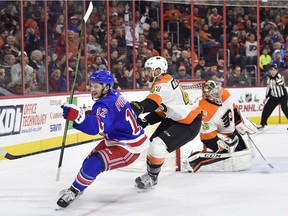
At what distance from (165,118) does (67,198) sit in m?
1.38

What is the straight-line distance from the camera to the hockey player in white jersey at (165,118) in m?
4.82

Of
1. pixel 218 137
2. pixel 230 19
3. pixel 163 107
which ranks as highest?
pixel 230 19

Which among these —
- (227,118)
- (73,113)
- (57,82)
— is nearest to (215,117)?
(227,118)

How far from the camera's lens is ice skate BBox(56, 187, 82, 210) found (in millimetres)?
4105

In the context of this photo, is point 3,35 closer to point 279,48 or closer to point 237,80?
point 237,80

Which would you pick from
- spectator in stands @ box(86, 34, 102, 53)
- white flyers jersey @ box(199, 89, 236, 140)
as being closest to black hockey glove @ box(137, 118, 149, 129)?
white flyers jersey @ box(199, 89, 236, 140)

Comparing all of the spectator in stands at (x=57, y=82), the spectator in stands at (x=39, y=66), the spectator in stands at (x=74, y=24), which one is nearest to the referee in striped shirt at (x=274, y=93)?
the spectator in stands at (x=74, y=24)

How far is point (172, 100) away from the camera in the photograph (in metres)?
4.96

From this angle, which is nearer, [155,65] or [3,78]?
[155,65]

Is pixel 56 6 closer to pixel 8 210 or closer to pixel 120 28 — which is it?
pixel 120 28

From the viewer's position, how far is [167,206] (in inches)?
167

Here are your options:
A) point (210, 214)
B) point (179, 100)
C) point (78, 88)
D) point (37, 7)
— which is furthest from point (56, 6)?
point (210, 214)

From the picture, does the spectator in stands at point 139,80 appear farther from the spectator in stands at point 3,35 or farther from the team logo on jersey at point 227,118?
the team logo on jersey at point 227,118

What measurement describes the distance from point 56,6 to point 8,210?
4812 mm
